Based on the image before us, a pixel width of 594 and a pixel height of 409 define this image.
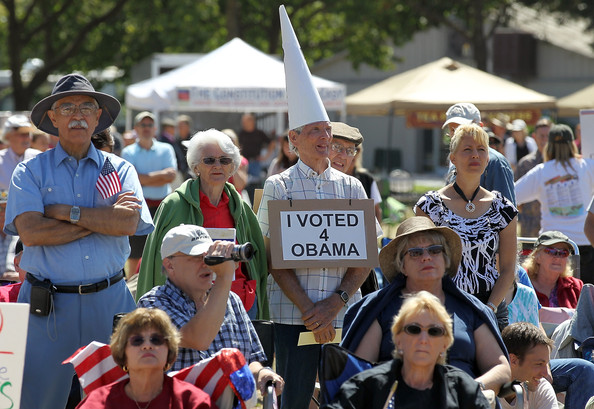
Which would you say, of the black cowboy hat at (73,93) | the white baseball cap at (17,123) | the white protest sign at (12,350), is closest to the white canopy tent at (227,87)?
the white baseball cap at (17,123)

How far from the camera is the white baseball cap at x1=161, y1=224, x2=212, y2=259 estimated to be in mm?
4281

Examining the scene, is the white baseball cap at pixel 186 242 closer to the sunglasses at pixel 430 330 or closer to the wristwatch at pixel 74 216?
the wristwatch at pixel 74 216

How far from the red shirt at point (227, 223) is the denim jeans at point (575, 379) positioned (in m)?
2.06

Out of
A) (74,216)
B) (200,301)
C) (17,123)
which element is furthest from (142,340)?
(17,123)

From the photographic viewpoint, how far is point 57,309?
4570 millimetres

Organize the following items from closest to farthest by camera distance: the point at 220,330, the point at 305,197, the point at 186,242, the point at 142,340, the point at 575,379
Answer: the point at 142,340 < the point at 186,242 < the point at 220,330 < the point at 305,197 < the point at 575,379

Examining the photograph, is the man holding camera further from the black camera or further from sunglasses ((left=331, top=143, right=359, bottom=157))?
sunglasses ((left=331, top=143, right=359, bottom=157))

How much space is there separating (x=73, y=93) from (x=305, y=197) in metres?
1.36

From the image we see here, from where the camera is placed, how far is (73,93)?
182 inches

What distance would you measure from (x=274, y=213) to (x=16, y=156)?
5552mm

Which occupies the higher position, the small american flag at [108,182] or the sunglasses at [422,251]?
the small american flag at [108,182]

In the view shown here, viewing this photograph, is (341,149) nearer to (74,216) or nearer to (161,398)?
(74,216)

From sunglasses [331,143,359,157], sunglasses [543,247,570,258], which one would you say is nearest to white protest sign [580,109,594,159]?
sunglasses [543,247,570,258]

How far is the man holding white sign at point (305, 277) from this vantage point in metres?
5.07
